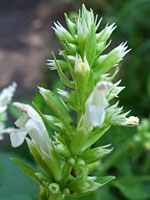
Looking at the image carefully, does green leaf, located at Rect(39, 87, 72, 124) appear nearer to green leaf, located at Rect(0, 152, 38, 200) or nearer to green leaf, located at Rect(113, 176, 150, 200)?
green leaf, located at Rect(0, 152, 38, 200)

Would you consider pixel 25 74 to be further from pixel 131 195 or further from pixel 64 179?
pixel 64 179

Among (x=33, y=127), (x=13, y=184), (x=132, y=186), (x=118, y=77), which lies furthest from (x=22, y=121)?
(x=118, y=77)

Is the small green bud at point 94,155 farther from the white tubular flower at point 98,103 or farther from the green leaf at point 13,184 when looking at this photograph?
the green leaf at point 13,184

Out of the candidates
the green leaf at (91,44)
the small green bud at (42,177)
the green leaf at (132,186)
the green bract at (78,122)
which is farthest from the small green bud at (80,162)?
the green leaf at (132,186)

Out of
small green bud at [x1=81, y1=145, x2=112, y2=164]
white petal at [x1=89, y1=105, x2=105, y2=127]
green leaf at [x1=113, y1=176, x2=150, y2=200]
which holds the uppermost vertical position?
white petal at [x1=89, y1=105, x2=105, y2=127]

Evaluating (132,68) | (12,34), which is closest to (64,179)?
(132,68)

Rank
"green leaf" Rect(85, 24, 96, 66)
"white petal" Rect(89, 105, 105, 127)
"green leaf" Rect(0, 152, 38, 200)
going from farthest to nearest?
"green leaf" Rect(0, 152, 38, 200), "green leaf" Rect(85, 24, 96, 66), "white petal" Rect(89, 105, 105, 127)

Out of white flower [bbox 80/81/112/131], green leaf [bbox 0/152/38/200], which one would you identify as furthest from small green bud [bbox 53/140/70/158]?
green leaf [bbox 0/152/38/200]
